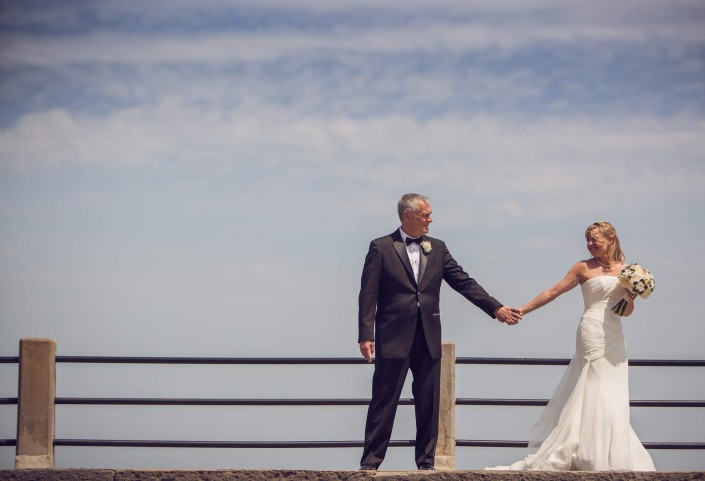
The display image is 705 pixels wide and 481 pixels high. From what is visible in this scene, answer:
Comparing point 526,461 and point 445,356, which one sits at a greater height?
point 445,356

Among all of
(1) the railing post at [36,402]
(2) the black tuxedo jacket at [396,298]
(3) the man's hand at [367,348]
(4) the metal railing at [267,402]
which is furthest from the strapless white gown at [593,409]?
(1) the railing post at [36,402]

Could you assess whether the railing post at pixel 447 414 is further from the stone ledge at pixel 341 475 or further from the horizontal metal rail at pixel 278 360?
the stone ledge at pixel 341 475

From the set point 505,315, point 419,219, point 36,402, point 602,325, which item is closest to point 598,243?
point 602,325

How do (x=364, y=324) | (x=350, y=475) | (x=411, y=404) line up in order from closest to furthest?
(x=350, y=475) → (x=364, y=324) → (x=411, y=404)

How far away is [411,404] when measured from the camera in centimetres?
1171

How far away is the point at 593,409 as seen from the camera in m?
10.8

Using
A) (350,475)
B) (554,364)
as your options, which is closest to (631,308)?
(554,364)

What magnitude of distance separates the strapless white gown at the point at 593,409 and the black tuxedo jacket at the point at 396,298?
4.18ft

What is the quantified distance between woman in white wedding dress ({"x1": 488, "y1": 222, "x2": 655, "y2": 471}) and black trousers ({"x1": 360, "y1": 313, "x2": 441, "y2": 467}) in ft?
2.48

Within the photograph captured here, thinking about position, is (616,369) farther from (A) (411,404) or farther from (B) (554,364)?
(A) (411,404)

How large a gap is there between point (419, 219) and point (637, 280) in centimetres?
195

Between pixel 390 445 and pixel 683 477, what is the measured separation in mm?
2769

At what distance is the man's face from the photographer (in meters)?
10.7

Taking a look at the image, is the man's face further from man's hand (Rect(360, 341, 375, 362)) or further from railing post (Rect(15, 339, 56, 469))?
railing post (Rect(15, 339, 56, 469))
